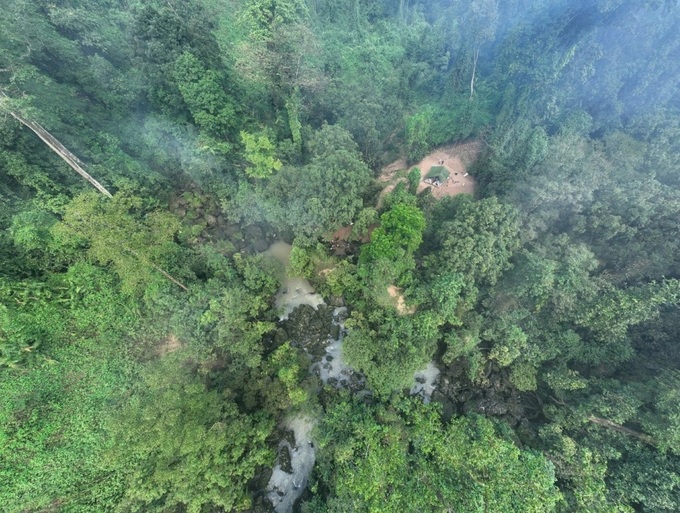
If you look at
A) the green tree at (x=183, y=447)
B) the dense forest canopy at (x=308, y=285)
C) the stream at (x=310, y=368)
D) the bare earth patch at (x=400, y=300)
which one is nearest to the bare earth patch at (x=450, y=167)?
the dense forest canopy at (x=308, y=285)

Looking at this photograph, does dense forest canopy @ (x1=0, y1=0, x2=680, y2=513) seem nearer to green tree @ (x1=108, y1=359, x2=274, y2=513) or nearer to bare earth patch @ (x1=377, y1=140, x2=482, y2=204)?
green tree @ (x1=108, y1=359, x2=274, y2=513)

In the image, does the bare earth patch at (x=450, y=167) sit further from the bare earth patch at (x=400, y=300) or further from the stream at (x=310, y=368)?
the stream at (x=310, y=368)

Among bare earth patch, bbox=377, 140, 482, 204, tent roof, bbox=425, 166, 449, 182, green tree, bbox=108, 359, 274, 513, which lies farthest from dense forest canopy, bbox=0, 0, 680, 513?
tent roof, bbox=425, 166, 449, 182

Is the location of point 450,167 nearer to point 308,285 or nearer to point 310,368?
point 308,285

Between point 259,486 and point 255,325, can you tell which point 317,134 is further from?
point 259,486

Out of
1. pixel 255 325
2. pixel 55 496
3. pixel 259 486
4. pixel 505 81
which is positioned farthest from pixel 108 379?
pixel 505 81

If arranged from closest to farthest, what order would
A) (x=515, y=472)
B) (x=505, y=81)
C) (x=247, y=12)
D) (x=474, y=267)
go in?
1. (x=515, y=472)
2. (x=474, y=267)
3. (x=247, y=12)
4. (x=505, y=81)
